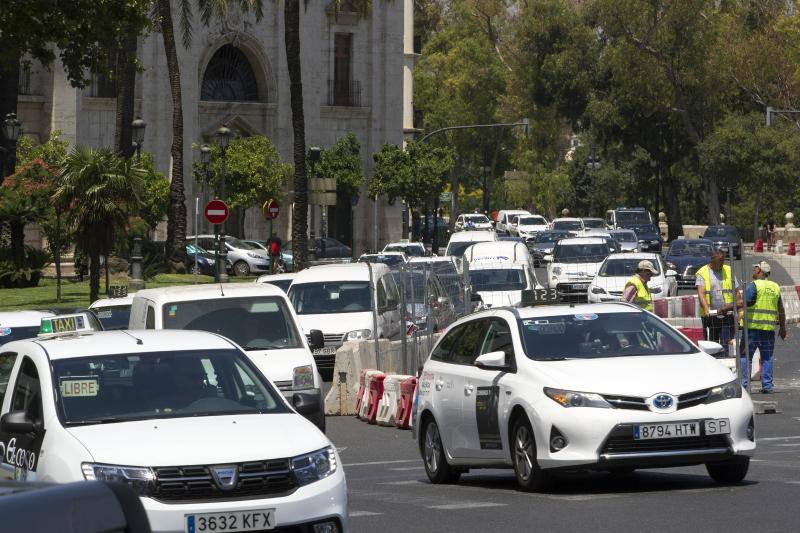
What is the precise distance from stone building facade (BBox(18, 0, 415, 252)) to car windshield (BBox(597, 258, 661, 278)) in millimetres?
30656

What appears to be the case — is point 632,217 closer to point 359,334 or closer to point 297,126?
point 297,126

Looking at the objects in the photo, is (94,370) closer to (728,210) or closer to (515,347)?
(515,347)

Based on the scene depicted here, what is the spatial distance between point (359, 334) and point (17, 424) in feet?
56.1

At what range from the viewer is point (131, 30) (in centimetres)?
2445

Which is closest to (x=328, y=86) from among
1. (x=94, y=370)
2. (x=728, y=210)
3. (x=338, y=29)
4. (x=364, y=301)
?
(x=338, y=29)

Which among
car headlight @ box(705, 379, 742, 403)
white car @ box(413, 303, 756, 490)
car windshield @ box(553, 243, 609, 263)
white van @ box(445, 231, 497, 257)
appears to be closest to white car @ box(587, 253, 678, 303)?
car windshield @ box(553, 243, 609, 263)

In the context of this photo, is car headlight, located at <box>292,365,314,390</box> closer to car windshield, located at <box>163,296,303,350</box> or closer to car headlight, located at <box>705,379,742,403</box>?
car windshield, located at <box>163,296,303,350</box>

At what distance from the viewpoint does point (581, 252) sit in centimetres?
4675

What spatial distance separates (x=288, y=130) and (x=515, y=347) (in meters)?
62.4

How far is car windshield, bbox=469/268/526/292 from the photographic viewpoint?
35.7 metres

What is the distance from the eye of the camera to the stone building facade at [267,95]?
69500mm

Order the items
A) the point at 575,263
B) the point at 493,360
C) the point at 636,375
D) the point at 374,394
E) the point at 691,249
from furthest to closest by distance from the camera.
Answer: the point at 691,249, the point at 575,263, the point at 374,394, the point at 493,360, the point at 636,375

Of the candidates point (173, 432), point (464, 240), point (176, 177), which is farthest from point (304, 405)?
point (176, 177)

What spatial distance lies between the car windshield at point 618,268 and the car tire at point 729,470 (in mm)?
26902
